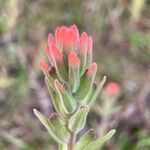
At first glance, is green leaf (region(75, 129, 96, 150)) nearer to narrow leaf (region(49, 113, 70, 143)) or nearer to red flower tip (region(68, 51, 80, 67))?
narrow leaf (region(49, 113, 70, 143))

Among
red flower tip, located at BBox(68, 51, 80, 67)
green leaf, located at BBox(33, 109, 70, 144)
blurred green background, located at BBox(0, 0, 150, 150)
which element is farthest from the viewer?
blurred green background, located at BBox(0, 0, 150, 150)

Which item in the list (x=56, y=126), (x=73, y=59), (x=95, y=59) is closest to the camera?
(x=73, y=59)

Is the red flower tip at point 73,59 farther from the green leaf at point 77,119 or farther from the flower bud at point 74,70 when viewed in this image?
the green leaf at point 77,119

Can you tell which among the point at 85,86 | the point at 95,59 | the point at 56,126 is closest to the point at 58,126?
the point at 56,126

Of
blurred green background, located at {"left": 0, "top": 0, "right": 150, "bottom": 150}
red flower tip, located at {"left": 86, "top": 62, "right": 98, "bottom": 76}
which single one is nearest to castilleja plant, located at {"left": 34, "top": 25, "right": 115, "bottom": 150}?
red flower tip, located at {"left": 86, "top": 62, "right": 98, "bottom": 76}

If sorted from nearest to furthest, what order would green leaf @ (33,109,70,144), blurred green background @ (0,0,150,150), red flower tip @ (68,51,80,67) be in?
red flower tip @ (68,51,80,67)
green leaf @ (33,109,70,144)
blurred green background @ (0,0,150,150)

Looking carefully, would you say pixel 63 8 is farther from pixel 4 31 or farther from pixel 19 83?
pixel 19 83

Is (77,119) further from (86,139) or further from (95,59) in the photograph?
(95,59)
